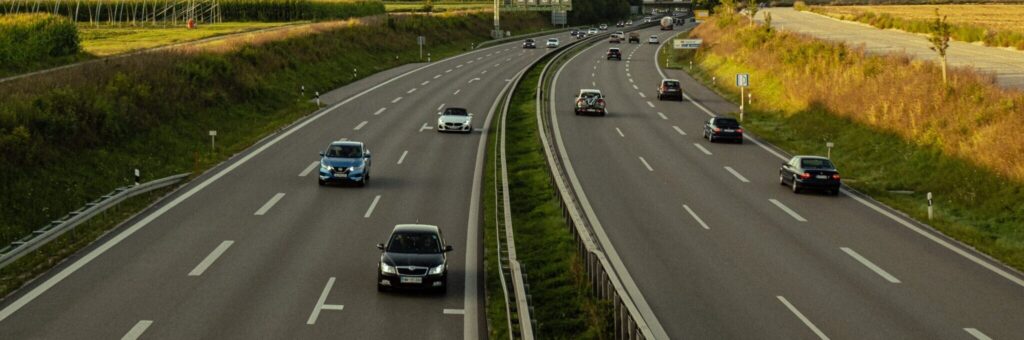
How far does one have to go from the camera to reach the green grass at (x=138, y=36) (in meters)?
70.7

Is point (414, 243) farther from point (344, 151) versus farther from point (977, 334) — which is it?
point (344, 151)

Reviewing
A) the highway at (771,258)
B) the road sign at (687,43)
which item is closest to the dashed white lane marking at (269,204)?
the highway at (771,258)

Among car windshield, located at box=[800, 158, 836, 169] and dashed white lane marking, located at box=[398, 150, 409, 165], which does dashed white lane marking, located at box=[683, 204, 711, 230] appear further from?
dashed white lane marking, located at box=[398, 150, 409, 165]

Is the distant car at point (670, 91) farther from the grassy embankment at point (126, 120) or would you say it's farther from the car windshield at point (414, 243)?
the car windshield at point (414, 243)

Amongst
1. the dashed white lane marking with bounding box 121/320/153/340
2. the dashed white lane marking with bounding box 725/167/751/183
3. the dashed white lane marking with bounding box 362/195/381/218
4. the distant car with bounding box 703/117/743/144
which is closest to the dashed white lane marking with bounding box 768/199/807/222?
the dashed white lane marking with bounding box 725/167/751/183

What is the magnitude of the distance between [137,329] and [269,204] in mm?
13052

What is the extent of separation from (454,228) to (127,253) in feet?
26.6

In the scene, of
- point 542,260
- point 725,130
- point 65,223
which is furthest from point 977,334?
point 725,130

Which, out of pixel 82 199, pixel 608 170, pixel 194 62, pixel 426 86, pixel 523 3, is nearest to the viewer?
pixel 82 199

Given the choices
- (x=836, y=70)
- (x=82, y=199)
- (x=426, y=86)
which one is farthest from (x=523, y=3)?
(x=82, y=199)

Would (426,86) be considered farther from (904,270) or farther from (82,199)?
(904,270)

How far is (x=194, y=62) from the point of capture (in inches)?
2180

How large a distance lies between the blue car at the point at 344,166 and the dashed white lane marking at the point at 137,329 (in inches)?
612

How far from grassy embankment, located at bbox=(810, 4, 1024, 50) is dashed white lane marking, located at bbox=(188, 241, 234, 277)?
39.3m
